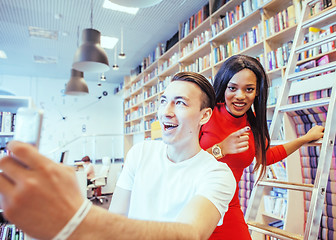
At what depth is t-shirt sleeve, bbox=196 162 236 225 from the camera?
0.68 m

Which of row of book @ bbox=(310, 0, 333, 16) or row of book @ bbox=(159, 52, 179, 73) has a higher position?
row of book @ bbox=(159, 52, 179, 73)

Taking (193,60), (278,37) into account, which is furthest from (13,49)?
(278,37)

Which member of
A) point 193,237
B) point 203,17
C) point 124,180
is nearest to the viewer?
point 193,237

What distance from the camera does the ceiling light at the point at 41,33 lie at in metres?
4.77

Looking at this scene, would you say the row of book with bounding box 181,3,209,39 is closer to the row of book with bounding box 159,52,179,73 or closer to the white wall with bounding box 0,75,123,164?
the row of book with bounding box 159,52,179,73

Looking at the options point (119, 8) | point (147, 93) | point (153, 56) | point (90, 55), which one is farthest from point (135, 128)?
point (90, 55)

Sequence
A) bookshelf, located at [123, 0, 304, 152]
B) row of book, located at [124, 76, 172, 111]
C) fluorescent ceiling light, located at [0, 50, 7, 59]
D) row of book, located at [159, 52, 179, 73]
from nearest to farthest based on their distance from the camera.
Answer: bookshelf, located at [123, 0, 304, 152] < row of book, located at [159, 52, 179, 73] < row of book, located at [124, 76, 172, 111] < fluorescent ceiling light, located at [0, 50, 7, 59]

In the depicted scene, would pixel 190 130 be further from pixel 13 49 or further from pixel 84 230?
pixel 13 49

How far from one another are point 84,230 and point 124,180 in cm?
57

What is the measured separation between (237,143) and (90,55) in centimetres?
264

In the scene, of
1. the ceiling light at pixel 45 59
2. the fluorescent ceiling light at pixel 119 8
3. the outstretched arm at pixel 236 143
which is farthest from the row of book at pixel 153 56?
the outstretched arm at pixel 236 143

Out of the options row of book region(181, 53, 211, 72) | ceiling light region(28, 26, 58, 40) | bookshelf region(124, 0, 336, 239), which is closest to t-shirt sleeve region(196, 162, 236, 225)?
bookshelf region(124, 0, 336, 239)

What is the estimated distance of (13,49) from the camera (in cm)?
560

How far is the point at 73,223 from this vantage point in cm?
34
